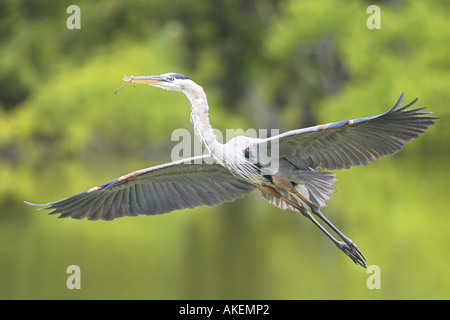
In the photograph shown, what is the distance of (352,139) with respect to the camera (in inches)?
261

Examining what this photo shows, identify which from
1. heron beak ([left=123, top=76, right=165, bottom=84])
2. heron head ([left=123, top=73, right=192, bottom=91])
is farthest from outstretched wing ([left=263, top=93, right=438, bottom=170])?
heron beak ([left=123, top=76, right=165, bottom=84])

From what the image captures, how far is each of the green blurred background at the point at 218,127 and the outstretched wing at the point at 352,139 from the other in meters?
3.15

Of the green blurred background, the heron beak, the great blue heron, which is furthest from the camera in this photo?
the green blurred background

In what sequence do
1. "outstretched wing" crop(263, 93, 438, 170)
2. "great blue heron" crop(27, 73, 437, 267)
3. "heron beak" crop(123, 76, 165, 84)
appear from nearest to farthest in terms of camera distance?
1. "outstretched wing" crop(263, 93, 438, 170)
2. "great blue heron" crop(27, 73, 437, 267)
3. "heron beak" crop(123, 76, 165, 84)

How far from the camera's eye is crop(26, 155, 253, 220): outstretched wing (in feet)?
23.9

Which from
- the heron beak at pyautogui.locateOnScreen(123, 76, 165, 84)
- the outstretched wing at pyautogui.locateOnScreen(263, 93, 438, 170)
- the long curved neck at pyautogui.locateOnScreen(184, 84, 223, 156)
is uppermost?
the heron beak at pyautogui.locateOnScreen(123, 76, 165, 84)

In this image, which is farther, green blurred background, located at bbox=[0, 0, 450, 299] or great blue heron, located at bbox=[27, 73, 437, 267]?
green blurred background, located at bbox=[0, 0, 450, 299]

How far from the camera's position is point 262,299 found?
961cm

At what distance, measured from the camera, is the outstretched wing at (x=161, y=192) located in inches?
287

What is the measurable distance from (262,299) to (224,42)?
87.5 ft

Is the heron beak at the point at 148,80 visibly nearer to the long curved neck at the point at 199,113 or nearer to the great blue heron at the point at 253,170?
the great blue heron at the point at 253,170

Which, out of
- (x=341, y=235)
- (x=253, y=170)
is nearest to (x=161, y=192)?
(x=253, y=170)

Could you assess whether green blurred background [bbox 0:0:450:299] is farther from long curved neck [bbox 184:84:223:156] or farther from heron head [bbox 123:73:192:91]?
heron head [bbox 123:73:192:91]

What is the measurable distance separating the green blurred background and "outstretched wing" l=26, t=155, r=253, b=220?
248cm
